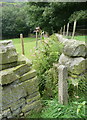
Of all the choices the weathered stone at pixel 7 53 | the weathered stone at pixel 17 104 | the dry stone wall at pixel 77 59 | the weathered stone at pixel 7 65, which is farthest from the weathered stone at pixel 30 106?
the dry stone wall at pixel 77 59

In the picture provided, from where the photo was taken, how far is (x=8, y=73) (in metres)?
2.23

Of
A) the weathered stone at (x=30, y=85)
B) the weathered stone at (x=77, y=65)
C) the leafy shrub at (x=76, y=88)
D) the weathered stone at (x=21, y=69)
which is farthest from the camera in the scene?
the weathered stone at (x=77, y=65)

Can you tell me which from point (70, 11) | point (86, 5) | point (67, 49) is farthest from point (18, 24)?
point (67, 49)

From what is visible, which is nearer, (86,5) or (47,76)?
(47,76)

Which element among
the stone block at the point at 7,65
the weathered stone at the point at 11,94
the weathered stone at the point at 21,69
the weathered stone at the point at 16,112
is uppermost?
the stone block at the point at 7,65

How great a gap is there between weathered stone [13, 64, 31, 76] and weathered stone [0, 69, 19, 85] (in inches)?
4.0

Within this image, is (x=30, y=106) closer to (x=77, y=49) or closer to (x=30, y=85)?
(x=30, y=85)

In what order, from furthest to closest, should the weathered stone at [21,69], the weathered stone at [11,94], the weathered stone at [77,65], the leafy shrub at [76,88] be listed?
the weathered stone at [77,65] → the leafy shrub at [76,88] → the weathered stone at [21,69] → the weathered stone at [11,94]

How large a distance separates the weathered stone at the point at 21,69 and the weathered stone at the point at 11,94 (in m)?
0.26

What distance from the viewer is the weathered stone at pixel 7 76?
85.0 inches

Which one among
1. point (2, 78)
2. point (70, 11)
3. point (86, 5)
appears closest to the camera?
point (2, 78)

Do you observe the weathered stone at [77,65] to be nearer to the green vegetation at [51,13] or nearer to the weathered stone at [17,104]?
the weathered stone at [17,104]

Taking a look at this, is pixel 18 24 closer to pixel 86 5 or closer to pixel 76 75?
pixel 86 5

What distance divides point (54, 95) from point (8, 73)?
1549 millimetres
